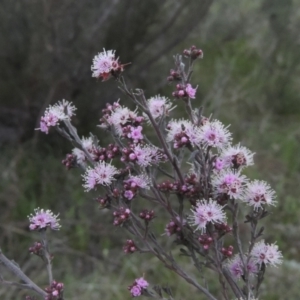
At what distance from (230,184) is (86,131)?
8.25 feet

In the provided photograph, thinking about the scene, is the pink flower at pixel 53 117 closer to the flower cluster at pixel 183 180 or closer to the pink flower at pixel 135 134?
the flower cluster at pixel 183 180

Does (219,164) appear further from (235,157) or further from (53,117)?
(53,117)

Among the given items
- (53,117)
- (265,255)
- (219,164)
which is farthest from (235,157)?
(53,117)

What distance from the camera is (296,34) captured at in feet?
13.6

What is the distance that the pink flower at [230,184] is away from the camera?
811 millimetres

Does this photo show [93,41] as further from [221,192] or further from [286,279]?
[221,192]

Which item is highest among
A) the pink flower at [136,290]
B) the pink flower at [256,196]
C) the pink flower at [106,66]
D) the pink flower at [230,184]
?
the pink flower at [106,66]

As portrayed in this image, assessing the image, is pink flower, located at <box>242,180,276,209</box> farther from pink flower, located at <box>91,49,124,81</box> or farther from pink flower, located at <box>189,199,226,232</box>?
pink flower, located at <box>91,49,124,81</box>

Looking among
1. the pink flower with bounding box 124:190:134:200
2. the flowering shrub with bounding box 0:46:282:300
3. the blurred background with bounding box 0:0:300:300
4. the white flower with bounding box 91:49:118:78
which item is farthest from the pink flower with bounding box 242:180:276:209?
the blurred background with bounding box 0:0:300:300

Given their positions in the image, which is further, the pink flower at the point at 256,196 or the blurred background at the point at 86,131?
the blurred background at the point at 86,131

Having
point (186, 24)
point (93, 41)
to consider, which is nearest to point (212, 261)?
point (93, 41)

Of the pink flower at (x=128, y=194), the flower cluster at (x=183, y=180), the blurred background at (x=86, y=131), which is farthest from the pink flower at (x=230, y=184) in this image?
the blurred background at (x=86, y=131)

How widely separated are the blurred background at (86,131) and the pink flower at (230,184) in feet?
5.47

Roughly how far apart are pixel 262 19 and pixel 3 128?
2.24m
